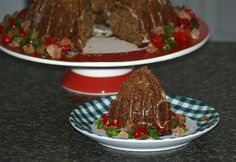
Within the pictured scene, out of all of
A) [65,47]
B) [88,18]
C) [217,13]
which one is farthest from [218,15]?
[65,47]

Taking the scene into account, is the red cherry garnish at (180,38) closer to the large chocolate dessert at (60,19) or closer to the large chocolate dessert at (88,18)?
the large chocolate dessert at (88,18)

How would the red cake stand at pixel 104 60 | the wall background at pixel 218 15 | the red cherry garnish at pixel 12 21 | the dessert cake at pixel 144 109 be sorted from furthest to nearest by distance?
the wall background at pixel 218 15
the red cherry garnish at pixel 12 21
the red cake stand at pixel 104 60
the dessert cake at pixel 144 109

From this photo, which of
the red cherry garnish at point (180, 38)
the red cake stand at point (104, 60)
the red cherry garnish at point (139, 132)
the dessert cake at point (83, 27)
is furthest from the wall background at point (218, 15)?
the red cherry garnish at point (139, 132)

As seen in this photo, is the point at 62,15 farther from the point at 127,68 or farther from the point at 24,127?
the point at 24,127

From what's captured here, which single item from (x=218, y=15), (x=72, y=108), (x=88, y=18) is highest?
(x=88, y=18)

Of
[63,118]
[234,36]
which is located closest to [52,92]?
[63,118]

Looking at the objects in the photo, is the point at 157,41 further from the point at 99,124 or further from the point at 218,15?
the point at 218,15
